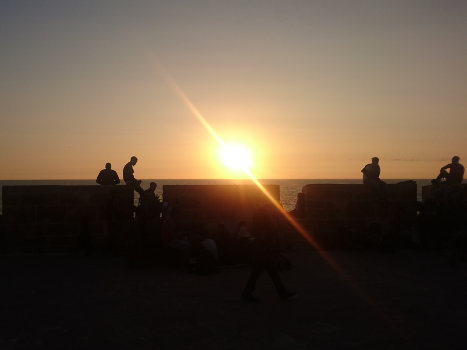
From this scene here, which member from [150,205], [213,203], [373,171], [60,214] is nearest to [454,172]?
[373,171]

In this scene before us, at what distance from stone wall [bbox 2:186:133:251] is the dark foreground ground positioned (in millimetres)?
2109

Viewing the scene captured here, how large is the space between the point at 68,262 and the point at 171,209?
264 cm

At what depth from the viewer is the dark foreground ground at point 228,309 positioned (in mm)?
5543

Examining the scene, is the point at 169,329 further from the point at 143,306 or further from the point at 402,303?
the point at 402,303

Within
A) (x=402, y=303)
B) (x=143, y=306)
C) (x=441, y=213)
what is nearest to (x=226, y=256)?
(x=143, y=306)

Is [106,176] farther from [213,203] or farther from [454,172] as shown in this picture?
[454,172]

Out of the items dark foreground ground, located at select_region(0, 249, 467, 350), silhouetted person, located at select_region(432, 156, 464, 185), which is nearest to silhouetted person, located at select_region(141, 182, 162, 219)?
dark foreground ground, located at select_region(0, 249, 467, 350)

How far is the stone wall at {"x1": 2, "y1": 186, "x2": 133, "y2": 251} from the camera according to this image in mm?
12477

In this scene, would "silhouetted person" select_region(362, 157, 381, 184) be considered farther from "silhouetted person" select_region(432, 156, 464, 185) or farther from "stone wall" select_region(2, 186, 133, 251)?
"stone wall" select_region(2, 186, 133, 251)

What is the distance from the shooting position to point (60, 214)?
12.8 metres

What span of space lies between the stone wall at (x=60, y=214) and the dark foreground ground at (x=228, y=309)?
2109 mm

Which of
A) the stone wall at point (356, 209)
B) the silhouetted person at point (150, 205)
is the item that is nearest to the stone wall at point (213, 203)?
the stone wall at point (356, 209)

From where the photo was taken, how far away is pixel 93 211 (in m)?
12.9

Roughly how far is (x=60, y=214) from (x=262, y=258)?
7.25 metres
